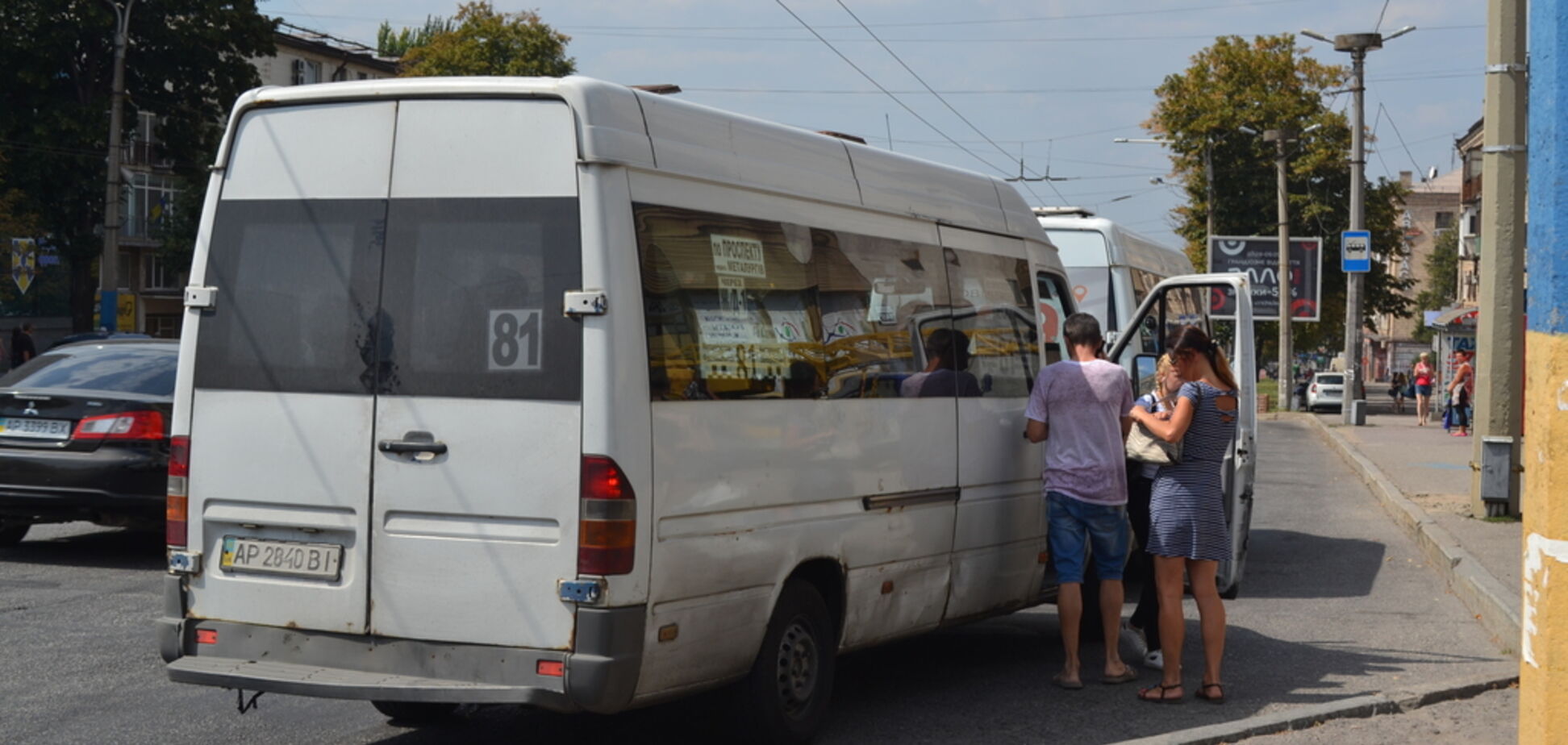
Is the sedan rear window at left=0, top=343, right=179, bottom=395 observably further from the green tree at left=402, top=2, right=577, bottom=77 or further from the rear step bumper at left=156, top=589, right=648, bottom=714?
the green tree at left=402, top=2, right=577, bottom=77

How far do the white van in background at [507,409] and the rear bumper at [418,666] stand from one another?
0.01 m

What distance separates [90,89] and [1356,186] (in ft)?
101

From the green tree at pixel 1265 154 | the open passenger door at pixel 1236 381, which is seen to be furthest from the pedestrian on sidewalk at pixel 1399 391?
the open passenger door at pixel 1236 381

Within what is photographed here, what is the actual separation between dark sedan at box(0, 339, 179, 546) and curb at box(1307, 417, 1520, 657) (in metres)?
8.30

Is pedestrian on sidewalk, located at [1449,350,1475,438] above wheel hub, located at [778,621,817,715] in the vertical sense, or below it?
above

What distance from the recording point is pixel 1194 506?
7562 mm

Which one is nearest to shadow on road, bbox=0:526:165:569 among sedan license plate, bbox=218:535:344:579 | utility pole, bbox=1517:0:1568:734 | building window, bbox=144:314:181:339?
sedan license plate, bbox=218:535:344:579

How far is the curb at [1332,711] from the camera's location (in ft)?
21.0

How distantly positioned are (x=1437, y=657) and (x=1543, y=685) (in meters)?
4.68

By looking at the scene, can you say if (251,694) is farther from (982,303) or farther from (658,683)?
(982,303)

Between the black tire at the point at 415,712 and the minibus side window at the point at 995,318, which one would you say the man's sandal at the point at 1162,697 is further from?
the black tire at the point at 415,712

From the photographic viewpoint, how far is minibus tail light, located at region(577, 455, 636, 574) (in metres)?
5.40

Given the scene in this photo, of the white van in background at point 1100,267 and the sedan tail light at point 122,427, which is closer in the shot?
the sedan tail light at point 122,427

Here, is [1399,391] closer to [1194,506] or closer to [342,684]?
[1194,506]
